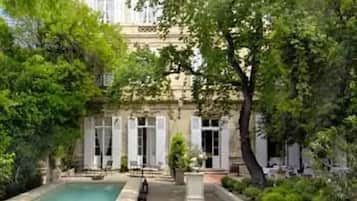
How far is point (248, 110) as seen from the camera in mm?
18594

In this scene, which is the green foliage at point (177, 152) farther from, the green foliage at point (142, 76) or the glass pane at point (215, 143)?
the glass pane at point (215, 143)

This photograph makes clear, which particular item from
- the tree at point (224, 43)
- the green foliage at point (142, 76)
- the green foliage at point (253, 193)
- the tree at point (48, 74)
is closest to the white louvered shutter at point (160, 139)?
the tree at point (48, 74)

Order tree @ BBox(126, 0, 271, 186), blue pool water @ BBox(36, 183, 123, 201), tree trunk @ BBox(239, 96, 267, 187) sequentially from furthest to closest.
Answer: blue pool water @ BBox(36, 183, 123, 201), tree trunk @ BBox(239, 96, 267, 187), tree @ BBox(126, 0, 271, 186)

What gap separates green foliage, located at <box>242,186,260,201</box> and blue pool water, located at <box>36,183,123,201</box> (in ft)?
15.3

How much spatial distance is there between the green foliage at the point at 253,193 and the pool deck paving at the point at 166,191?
5.75ft

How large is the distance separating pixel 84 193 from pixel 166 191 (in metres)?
2.80

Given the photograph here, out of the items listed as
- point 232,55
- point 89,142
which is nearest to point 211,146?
point 89,142

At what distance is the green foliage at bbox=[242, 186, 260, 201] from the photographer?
15.3m

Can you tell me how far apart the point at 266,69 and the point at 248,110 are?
2541mm

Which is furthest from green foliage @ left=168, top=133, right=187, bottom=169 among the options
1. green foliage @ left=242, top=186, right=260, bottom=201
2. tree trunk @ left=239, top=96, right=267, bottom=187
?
green foliage @ left=242, top=186, right=260, bottom=201

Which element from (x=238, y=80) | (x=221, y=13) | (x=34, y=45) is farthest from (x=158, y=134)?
(x=221, y=13)

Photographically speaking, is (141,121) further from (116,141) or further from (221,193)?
(221,193)

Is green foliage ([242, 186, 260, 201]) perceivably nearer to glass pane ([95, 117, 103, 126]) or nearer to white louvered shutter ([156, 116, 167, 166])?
white louvered shutter ([156, 116, 167, 166])

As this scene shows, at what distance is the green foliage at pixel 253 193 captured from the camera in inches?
604
